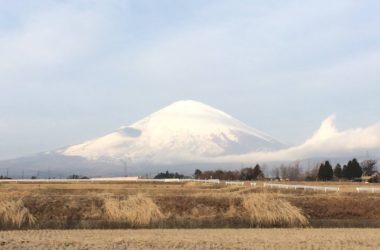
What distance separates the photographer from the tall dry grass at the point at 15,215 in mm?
33469

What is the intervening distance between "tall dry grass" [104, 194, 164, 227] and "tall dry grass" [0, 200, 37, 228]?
4826 millimetres

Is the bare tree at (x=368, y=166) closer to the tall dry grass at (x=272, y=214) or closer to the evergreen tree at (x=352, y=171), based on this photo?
the evergreen tree at (x=352, y=171)

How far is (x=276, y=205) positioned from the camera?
36531 mm

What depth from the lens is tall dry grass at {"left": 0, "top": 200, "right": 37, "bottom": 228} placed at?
1318 inches

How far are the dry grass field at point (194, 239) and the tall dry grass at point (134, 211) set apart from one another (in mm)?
3568

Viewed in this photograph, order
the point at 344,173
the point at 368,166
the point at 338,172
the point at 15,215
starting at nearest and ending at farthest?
the point at 15,215, the point at 344,173, the point at 338,172, the point at 368,166

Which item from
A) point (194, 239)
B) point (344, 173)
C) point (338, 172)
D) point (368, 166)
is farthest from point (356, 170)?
point (194, 239)

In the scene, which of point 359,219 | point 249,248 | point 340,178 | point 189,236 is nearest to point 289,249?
point 249,248

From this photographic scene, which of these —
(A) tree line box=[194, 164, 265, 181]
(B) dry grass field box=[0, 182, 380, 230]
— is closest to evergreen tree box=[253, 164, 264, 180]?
(A) tree line box=[194, 164, 265, 181]

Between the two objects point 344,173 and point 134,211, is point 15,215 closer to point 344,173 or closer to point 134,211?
point 134,211

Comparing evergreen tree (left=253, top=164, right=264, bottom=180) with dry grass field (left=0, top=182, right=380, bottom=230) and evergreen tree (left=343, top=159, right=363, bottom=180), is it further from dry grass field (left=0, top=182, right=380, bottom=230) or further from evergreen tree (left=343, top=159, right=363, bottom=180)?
dry grass field (left=0, top=182, right=380, bottom=230)

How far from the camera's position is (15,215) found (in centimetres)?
3403

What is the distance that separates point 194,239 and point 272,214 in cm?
1032

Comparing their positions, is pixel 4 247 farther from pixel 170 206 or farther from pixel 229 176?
pixel 229 176
